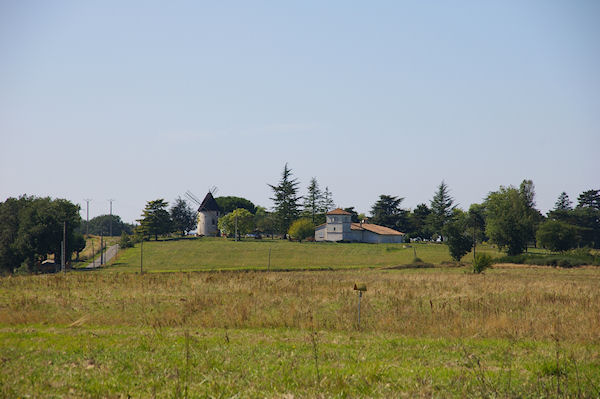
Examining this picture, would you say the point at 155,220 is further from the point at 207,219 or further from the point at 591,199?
the point at 591,199

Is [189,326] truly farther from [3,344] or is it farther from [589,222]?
[589,222]

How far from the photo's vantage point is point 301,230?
127000 mm

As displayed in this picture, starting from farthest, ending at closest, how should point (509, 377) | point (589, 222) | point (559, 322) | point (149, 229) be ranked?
point (589, 222), point (149, 229), point (559, 322), point (509, 377)

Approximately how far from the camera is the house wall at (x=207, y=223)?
141875 mm

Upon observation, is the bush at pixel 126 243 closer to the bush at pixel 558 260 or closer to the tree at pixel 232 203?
the tree at pixel 232 203

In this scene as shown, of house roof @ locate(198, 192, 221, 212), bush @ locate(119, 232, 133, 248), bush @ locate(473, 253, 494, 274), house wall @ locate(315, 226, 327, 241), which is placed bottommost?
bush @ locate(473, 253, 494, 274)

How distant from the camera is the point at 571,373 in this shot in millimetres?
10648

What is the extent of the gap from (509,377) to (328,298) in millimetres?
17050

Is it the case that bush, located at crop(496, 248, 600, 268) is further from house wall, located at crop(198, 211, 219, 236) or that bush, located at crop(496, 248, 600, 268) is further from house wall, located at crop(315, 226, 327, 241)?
house wall, located at crop(198, 211, 219, 236)

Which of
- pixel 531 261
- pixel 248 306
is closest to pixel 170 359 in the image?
pixel 248 306

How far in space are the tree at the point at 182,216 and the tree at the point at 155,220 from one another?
1881 cm

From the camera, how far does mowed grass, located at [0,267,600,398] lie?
957cm

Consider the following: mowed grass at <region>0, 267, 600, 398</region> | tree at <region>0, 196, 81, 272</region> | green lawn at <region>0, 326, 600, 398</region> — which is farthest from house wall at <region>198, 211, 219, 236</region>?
green lawn at <region>0, 326, 600, 398</region>

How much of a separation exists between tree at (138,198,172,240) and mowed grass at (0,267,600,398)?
9909 cm
